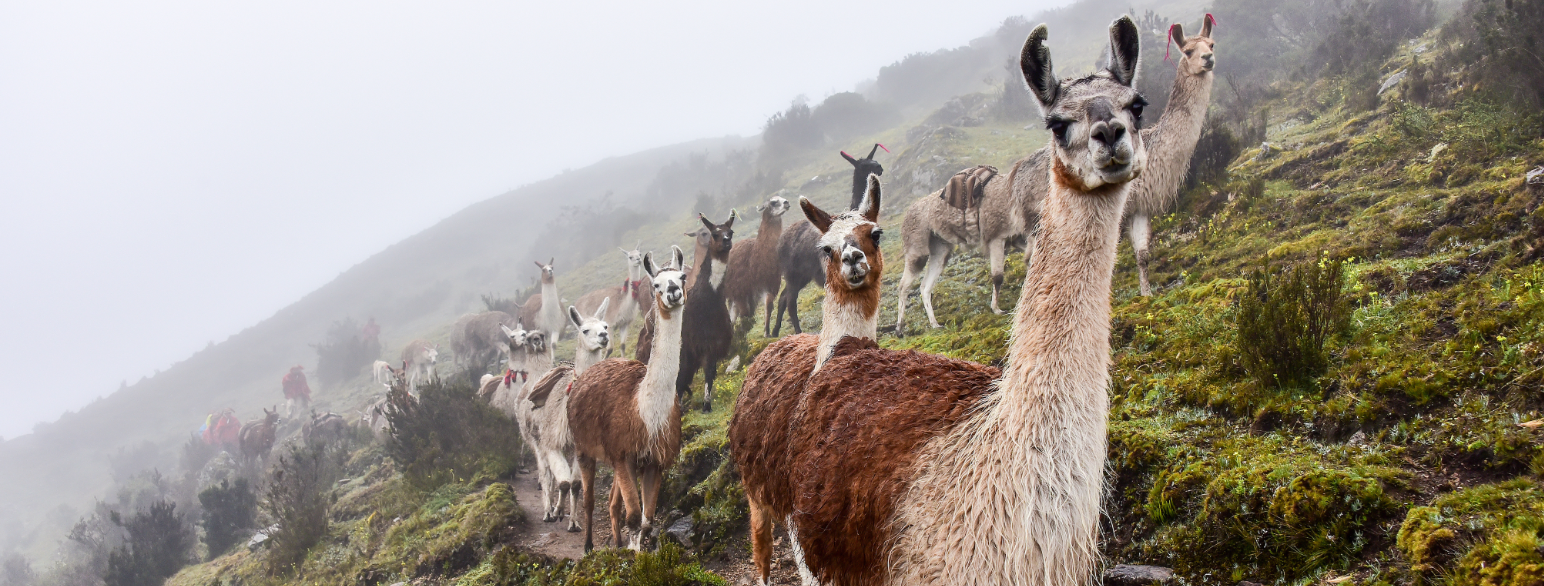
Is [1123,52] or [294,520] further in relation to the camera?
[294,520]

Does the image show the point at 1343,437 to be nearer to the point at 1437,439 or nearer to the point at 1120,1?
the point at 1437,439

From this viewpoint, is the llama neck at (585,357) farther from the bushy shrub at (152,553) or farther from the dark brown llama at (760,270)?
the bushy shrub at (152,553)

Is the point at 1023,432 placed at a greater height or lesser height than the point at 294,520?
greater

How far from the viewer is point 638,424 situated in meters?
5.44

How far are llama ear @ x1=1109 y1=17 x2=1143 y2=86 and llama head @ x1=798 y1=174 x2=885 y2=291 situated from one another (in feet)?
5.06

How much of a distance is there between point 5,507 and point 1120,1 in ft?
253

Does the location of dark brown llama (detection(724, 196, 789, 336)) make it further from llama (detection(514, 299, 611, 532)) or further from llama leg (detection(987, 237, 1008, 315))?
llama leg (detection(987, 237, 1008, 315))

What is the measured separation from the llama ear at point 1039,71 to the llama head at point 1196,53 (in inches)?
193

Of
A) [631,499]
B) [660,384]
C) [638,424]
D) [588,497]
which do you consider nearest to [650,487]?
[631,499]

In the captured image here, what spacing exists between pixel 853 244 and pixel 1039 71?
1.52 metres

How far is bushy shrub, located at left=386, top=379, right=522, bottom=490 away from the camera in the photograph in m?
10.2

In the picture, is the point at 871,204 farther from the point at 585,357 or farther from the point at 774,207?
the point at 774,207

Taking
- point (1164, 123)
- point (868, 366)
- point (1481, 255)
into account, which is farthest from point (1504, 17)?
point (868, 366)

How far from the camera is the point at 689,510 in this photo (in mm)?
6082
